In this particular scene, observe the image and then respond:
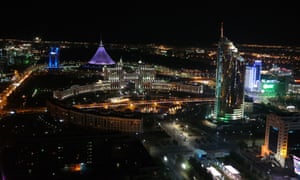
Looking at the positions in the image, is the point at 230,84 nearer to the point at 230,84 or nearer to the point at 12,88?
the point at 230,84

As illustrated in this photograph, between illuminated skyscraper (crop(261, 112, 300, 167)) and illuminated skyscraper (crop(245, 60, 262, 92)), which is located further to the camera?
illuminated skyscraper (crop(245, 60, 262, 92))

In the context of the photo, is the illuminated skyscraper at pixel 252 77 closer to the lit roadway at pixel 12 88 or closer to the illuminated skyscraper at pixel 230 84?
the illuminated skyscraper at pixel 230 84

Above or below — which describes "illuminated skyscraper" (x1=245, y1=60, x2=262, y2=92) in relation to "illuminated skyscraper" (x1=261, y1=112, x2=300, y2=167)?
above

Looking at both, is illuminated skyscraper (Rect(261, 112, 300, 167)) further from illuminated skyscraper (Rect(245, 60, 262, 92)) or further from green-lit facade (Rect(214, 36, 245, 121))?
illuminated skyscraper (Rect(245, 60, 262, 92))

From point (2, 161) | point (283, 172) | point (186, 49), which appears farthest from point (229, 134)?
point (186, 49)

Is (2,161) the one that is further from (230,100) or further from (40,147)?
(230,100)

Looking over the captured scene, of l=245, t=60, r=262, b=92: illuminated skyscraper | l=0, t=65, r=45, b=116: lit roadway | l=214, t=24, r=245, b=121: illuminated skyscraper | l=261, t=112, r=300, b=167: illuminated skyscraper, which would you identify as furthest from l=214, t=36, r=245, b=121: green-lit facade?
l=0, t=65, r=45, b=116: lit roadway

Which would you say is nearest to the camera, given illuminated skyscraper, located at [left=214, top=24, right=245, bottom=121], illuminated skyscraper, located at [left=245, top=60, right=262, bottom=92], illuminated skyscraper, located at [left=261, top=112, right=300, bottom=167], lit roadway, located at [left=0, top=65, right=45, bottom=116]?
illuminated skyscraper, located at [left=261, top=112, right=300, bottom=167]

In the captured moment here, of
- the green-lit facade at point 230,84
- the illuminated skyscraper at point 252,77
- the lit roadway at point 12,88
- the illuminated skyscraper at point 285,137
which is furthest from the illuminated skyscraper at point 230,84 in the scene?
the lit roadway at point 12,88
